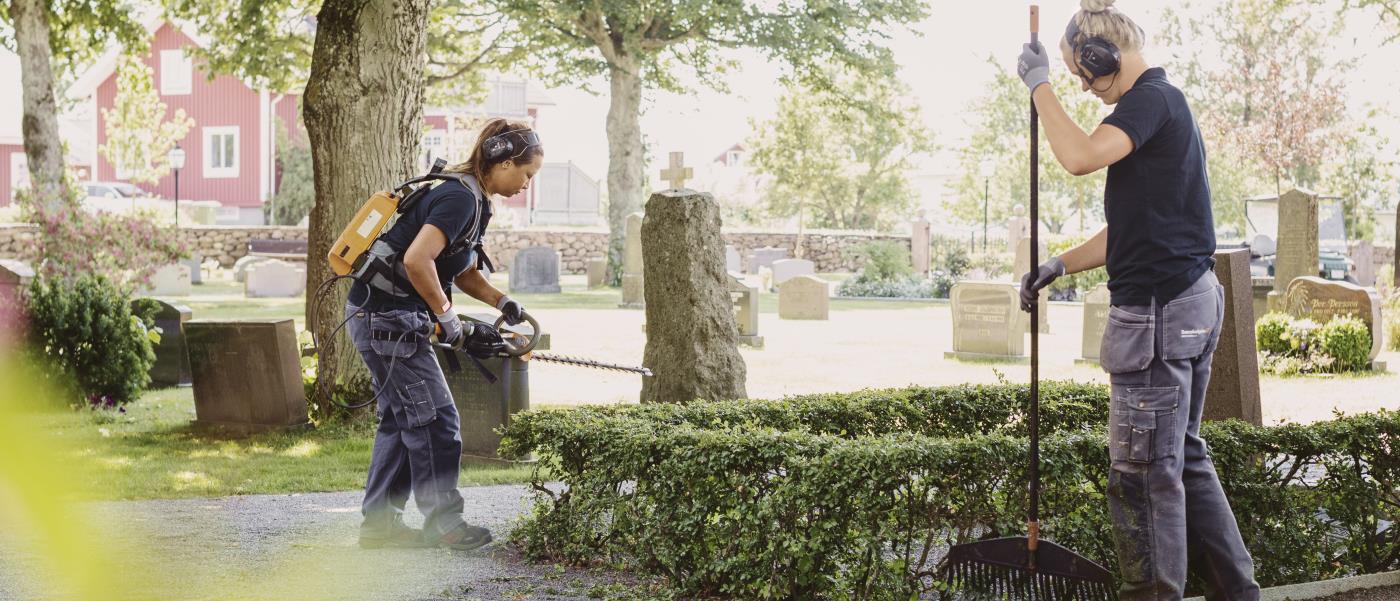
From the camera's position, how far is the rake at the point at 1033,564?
4.13m

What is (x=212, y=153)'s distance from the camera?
1939 inches

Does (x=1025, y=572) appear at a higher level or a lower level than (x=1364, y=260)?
lower

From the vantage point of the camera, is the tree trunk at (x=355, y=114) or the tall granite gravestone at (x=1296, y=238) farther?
the tall granite gravestone at (x=1296, y=238)

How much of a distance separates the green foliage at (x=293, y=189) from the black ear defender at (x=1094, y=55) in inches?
1690

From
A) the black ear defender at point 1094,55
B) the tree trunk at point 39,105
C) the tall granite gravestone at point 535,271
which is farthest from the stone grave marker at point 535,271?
the black ear defender at point 1094,55

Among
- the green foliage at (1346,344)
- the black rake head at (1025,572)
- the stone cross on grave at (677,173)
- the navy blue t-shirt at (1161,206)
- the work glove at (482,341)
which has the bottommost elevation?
the black rake head at (1025,572)

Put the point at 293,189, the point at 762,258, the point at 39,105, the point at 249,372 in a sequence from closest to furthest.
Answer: the point at 249,372, the point at 39,105, the point at 762,258, the point at 293,189

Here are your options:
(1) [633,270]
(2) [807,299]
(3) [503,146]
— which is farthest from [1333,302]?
(1) [633,270]

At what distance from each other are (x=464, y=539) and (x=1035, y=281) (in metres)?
2.75

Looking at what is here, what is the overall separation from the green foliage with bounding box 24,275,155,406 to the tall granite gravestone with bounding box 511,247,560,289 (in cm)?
1924

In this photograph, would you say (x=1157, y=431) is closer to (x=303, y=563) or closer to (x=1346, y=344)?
(x=303, y=563)

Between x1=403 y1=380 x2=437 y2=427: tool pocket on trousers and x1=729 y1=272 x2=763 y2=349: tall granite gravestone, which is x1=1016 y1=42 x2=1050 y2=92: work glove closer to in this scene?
x1=403 y1=380 x2=437 y2=427: tool pocket on trousers

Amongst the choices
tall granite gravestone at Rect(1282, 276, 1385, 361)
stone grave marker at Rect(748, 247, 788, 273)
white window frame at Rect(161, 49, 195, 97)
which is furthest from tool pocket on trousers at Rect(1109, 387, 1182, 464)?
white window frame at Rect(161, 49, 195, 97)

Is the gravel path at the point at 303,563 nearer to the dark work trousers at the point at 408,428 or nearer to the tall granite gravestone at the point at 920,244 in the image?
the dark work trousers at the point at 408,428
